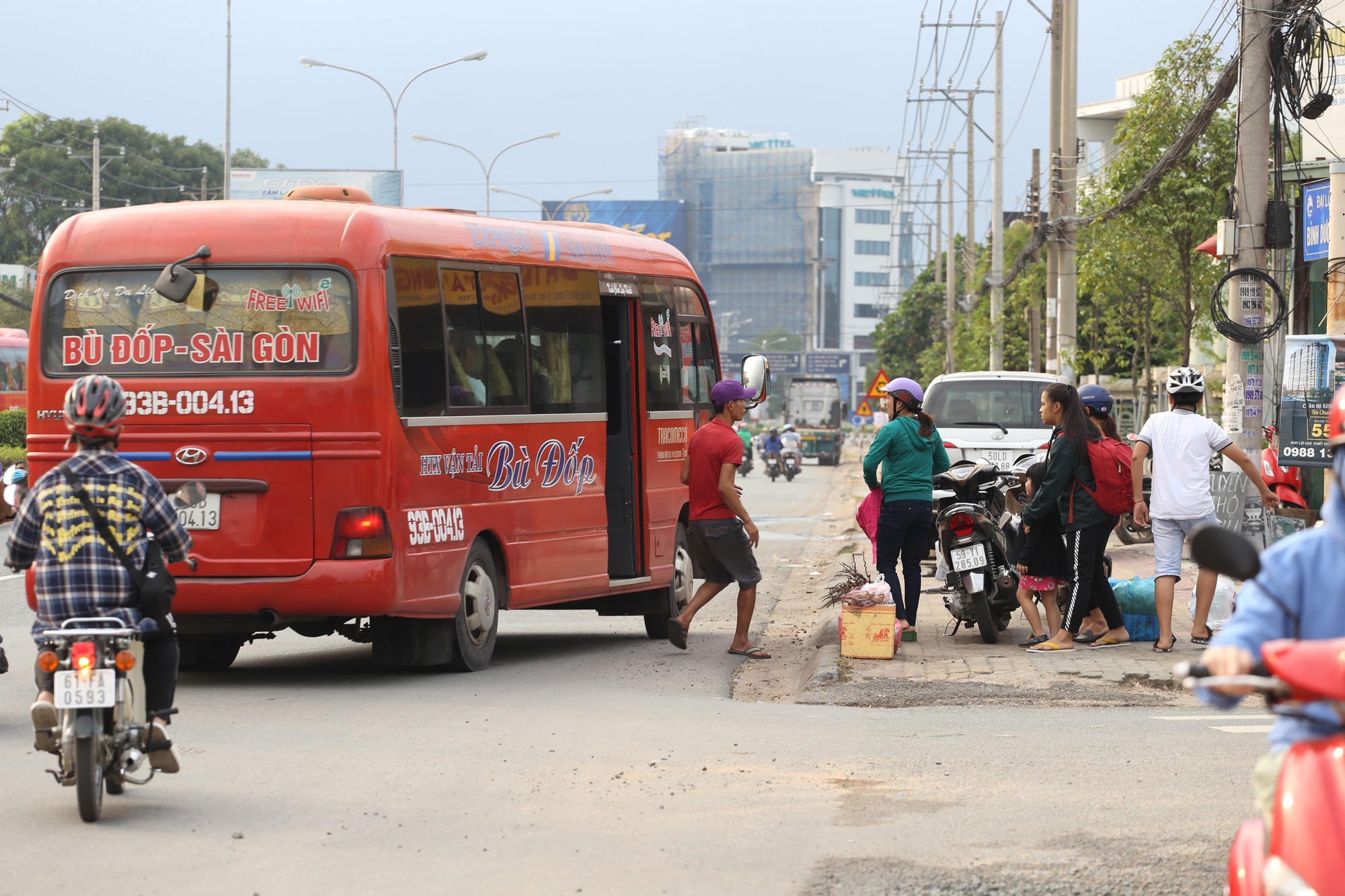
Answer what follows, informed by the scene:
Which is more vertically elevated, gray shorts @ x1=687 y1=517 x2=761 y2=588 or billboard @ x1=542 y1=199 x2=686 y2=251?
billboard @ x1=542 y1=199 x2=686 y2=251

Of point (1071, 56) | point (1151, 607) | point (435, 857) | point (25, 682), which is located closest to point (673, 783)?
point (435, 857)

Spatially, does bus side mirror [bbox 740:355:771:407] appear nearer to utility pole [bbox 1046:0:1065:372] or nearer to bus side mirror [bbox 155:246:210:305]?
bus side mirror [bbox 155:246:210:305]

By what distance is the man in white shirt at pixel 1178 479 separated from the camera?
10891 millimetres

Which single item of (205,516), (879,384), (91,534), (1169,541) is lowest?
(1169,541)

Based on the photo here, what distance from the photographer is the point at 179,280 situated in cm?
998

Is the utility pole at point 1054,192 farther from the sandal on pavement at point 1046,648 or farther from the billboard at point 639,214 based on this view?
the billboard at point 639,214

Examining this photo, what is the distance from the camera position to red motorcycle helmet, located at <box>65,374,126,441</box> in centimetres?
Result: 651

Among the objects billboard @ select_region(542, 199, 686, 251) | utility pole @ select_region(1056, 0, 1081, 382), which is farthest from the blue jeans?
billboard @ select_region(542, 199, 686, 251)

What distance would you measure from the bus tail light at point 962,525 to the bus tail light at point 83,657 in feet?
23.0

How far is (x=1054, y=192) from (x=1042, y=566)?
46.9 ft

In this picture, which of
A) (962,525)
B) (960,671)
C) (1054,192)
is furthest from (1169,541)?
(1054,192)

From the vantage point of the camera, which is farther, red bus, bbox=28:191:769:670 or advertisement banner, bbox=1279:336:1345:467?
advertisement banner, bbox=1279:336:1345:467

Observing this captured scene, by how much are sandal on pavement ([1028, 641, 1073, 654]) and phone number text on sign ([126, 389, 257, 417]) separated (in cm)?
535

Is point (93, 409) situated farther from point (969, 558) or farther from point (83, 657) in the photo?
point (969, 558)
